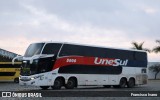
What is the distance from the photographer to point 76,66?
2823 centimetres

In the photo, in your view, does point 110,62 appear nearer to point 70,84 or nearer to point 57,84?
point 70,84

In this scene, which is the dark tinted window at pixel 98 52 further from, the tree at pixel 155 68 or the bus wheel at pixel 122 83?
the tree at pixel 155 68

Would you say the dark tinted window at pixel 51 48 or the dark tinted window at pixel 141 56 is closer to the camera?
the dark tinted window at pixel 51 48

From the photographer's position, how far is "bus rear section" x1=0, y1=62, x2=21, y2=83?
1940 inches

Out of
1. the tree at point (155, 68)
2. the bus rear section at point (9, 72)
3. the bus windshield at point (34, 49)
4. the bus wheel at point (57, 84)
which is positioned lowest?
the bus wheel at point (57, 84)

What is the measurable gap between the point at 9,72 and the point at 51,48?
2398 cm

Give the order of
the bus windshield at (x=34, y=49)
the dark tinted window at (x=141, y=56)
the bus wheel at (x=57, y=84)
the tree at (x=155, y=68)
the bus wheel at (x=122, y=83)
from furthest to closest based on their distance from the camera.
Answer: the tree at (x=155, y=68) < the dark tinted window at (x=141, y=56) < the bus wheel at (x=122, y=83) < the bus wheel at (x=57, y=84) < the bus windshield at (x=34, y=49)

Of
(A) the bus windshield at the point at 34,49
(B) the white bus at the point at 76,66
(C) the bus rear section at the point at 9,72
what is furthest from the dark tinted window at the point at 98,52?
(C) the bus rear section at the point at 9,72

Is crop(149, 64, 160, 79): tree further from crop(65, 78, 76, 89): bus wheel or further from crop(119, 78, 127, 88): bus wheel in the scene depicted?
crop(65, 78, 76, 89): bus wheel

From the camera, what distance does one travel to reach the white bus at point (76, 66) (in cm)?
2641

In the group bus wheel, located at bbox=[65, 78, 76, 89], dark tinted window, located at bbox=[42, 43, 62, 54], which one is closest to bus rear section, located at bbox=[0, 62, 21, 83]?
bus wheel, located at bbox=[65, 78, 76, 89]

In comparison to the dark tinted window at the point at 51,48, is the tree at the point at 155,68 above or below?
above

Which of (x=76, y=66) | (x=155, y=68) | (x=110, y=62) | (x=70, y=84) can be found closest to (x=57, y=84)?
(x=70, y=84)

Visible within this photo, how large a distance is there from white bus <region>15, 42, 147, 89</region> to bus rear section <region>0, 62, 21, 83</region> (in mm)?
19862
